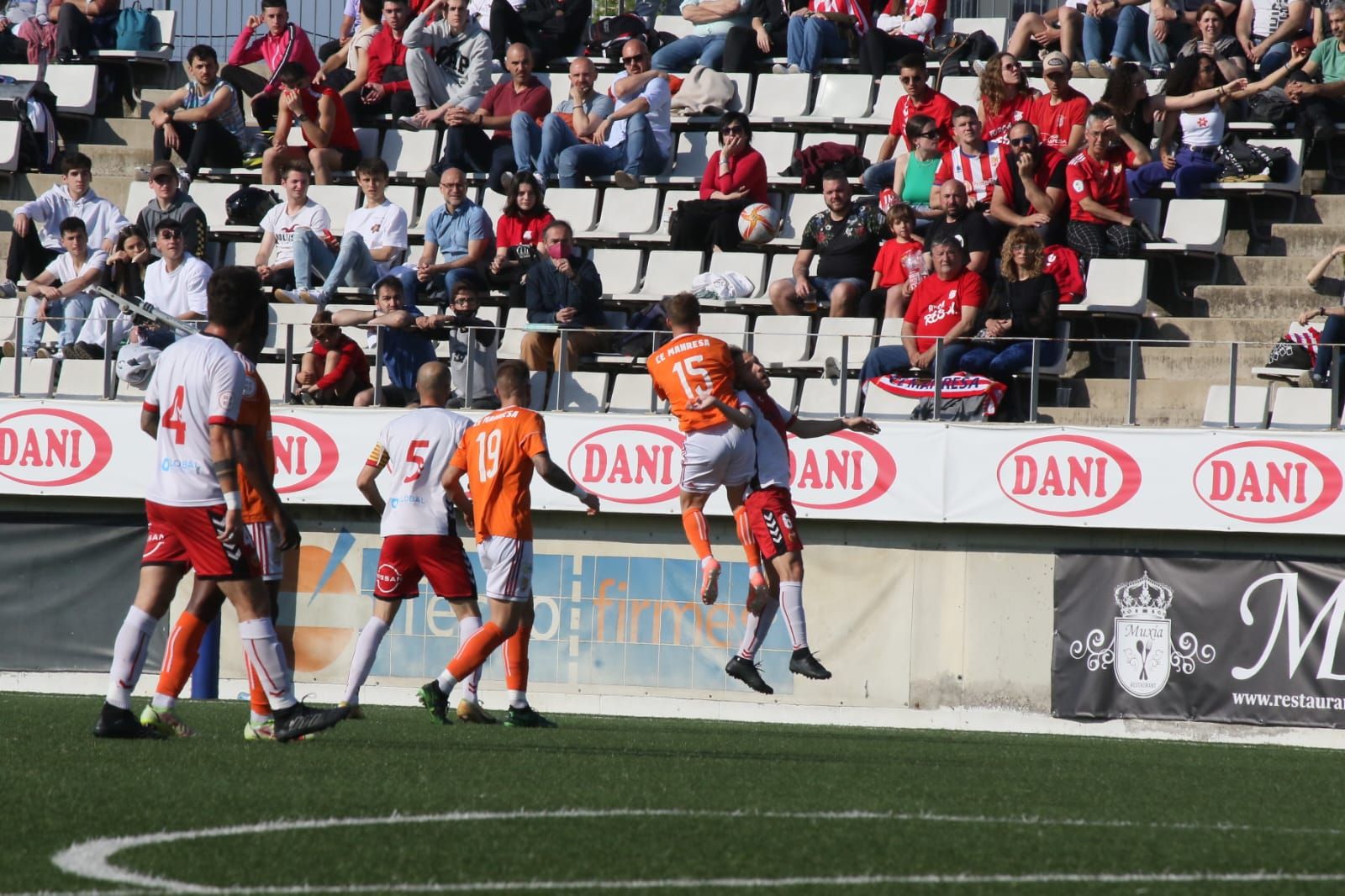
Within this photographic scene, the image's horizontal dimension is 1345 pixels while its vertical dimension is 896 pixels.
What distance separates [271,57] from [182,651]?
1397cm

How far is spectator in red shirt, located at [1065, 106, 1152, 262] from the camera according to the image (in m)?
15.7

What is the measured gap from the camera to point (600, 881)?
4.60 meters

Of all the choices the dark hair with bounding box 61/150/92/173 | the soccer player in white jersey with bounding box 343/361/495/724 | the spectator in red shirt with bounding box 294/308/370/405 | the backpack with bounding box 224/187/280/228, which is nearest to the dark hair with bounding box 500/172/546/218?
the spectator in red shirt with bounding box 294/308/370/405

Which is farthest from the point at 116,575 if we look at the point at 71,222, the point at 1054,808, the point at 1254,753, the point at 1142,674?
the point at 1054,808

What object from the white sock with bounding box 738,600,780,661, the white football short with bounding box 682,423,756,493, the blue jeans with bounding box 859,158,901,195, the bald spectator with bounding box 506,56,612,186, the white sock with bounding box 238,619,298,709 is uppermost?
the bald spectator with bounding box 506,56,612,186

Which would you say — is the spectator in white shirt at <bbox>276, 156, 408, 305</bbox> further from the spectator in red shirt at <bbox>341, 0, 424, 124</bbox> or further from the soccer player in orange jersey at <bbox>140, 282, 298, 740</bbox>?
the soccer player in orange jersey at <bbox>140, 282, 298, 740</bbox>

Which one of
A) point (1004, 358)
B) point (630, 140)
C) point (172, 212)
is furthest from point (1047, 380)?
point (172, 212)

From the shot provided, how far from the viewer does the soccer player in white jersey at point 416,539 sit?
32.8ft

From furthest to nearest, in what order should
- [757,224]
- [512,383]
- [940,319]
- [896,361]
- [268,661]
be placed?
1. [757,224]
2. [940,319]
3. [896,361]
4. [512,383]
5. [268,661]

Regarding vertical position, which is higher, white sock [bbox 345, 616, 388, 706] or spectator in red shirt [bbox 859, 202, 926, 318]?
spectator in red shirt [bbox 859, 202, 926, 318]

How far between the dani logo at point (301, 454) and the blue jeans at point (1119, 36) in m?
9.00

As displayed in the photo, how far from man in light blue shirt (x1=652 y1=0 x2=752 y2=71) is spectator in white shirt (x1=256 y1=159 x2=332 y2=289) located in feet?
14.7

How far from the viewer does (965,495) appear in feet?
46.7

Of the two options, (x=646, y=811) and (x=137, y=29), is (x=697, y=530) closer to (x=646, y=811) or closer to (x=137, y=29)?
(x=646, y=811)
